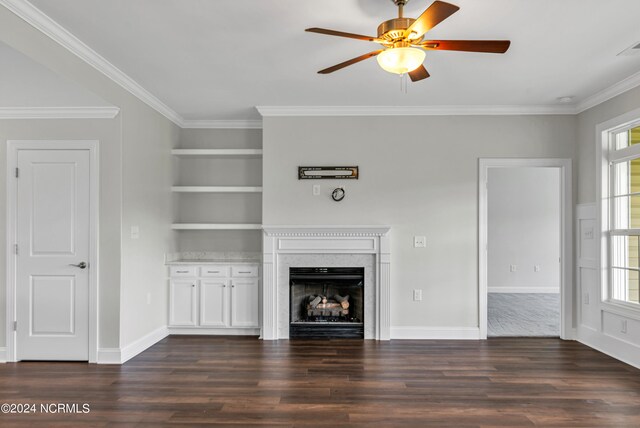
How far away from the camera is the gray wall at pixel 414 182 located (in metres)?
4.91

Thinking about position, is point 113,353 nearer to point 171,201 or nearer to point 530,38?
point 171,201

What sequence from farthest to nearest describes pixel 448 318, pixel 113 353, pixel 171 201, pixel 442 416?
pixel 171 201 < pixel 448 318 < pixel 113 353 < pixel 442 416

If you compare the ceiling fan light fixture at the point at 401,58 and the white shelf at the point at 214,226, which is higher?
the ceiling fan light fixture at the point at 401,58

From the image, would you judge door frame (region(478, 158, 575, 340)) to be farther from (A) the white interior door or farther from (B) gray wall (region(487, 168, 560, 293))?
(A) the white interior door

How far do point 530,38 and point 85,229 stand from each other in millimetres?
4042

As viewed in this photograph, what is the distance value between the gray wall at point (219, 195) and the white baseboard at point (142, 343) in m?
1.09

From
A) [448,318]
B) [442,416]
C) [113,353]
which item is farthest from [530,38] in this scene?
[113,353]

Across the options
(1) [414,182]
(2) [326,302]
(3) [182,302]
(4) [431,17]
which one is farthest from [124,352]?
(4) [431,17]

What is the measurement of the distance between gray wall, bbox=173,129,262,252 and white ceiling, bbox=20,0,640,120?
751 mm

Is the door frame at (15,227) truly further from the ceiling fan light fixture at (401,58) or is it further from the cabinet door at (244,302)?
the ceiling fan light fixture at (401,58)

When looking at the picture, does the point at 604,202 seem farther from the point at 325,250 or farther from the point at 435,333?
the point at 325,250

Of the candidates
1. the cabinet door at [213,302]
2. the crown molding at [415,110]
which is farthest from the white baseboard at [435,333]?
the crown molding at [415,110]

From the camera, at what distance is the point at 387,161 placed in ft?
16.4

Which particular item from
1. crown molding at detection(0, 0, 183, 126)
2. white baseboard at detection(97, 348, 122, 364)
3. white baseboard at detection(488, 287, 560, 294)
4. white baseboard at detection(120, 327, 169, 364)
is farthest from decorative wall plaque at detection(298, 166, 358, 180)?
white baseboard at detection(488, 287, 560, 294)
